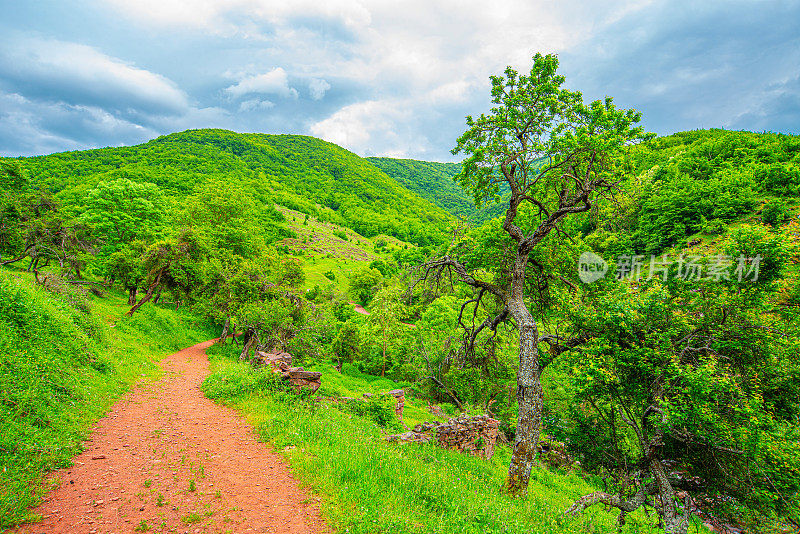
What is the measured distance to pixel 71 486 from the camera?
5699 mm

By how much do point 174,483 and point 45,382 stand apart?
214 inches

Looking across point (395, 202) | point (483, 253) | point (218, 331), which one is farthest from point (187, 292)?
point (395, 202)

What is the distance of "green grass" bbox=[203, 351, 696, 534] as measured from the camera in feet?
18.0

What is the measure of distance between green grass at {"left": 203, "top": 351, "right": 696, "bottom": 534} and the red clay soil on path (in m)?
0.50

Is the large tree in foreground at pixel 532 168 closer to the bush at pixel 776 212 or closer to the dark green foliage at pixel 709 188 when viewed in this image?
the dark green foliage at pixel 709 188

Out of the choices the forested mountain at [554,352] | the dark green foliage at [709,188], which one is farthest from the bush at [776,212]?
the forested mountain at [554,352]

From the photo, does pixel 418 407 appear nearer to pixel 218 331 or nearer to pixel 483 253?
pixel 483 253

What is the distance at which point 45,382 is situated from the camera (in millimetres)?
8312

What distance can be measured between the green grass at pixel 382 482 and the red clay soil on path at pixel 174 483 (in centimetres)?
50

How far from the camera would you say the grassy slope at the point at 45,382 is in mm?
5551

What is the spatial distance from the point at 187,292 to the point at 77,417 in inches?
815

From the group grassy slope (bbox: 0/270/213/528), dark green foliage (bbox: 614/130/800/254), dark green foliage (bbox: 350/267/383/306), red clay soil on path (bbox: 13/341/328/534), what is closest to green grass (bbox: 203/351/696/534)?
red clay soil on path (bbox: 13/341/328/534)

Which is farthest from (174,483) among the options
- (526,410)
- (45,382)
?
(526,410)

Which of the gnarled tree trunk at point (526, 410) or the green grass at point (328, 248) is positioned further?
the green grass at point (328, 248)
